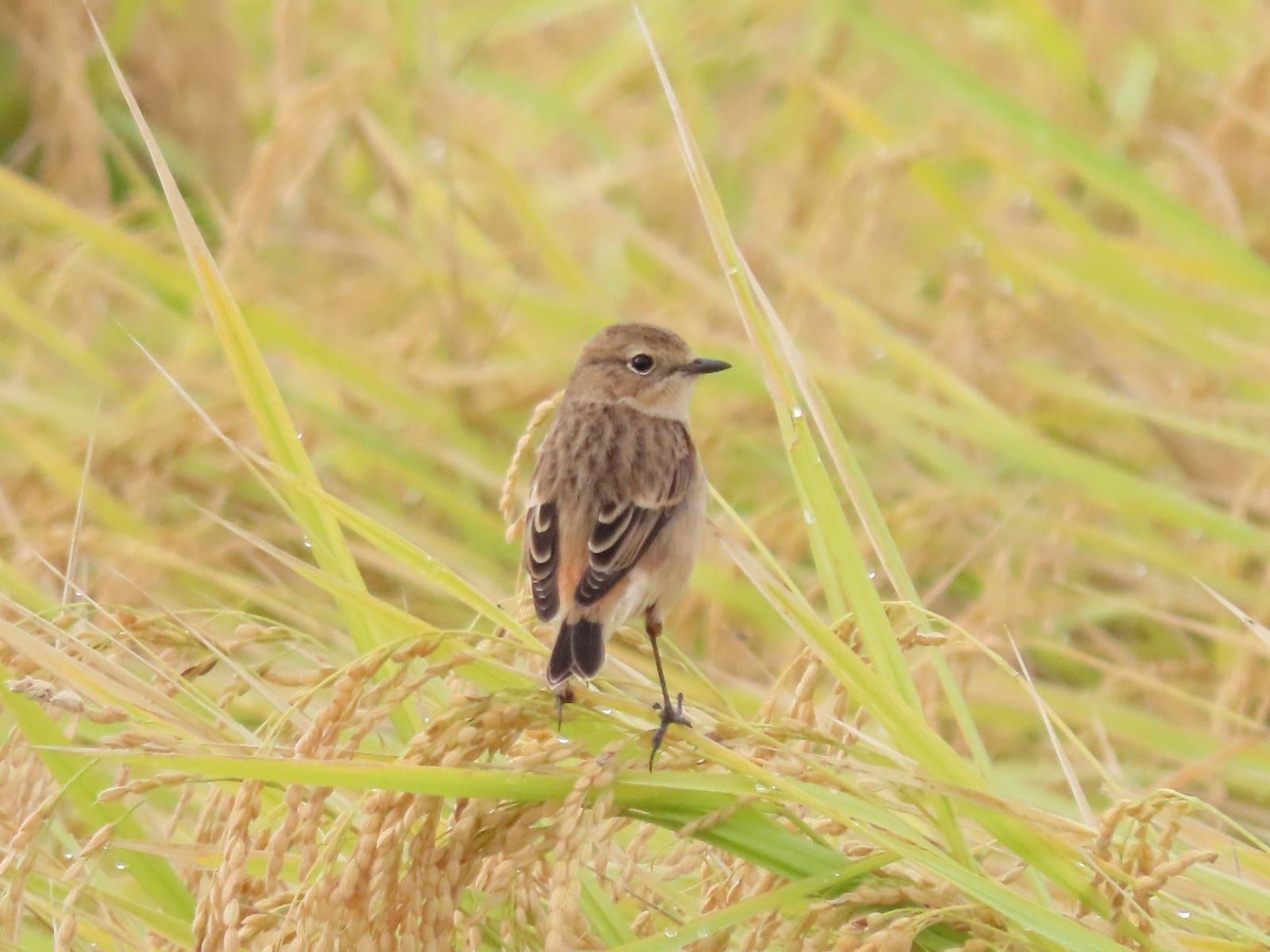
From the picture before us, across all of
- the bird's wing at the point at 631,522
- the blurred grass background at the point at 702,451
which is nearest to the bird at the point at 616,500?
the bird's wing at the point at 631,522

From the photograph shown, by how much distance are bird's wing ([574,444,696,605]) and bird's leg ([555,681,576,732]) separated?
2.14 ft

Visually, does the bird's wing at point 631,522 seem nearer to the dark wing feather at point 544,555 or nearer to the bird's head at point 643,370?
the dark wing feather at point 544,555

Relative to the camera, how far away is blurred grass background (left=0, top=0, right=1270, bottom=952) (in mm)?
2438

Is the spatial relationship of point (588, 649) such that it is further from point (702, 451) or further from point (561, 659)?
point (702, 451)

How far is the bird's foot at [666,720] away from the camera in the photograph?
2439 mm

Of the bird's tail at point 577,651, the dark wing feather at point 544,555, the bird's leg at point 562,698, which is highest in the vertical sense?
the bird's leg at point 562,698

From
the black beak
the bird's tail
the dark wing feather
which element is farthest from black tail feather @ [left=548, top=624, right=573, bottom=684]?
the black beak

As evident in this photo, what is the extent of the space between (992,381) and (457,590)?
10.2 feet

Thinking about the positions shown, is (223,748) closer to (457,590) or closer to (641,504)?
(457,590)

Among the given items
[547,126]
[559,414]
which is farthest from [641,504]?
→ [547,126]

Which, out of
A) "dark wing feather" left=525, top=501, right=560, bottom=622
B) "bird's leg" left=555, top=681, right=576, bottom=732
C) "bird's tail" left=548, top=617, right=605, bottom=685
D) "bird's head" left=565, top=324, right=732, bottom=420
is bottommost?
"dark wing feather" left=525, top=501, right=560, bottom=622

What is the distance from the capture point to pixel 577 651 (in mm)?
2830

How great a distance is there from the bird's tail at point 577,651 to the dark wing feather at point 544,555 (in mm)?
186

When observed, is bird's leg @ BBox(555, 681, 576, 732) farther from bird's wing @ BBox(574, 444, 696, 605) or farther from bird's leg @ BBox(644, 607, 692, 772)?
bird's wing @ BBox(574, 444, 696, 605)
